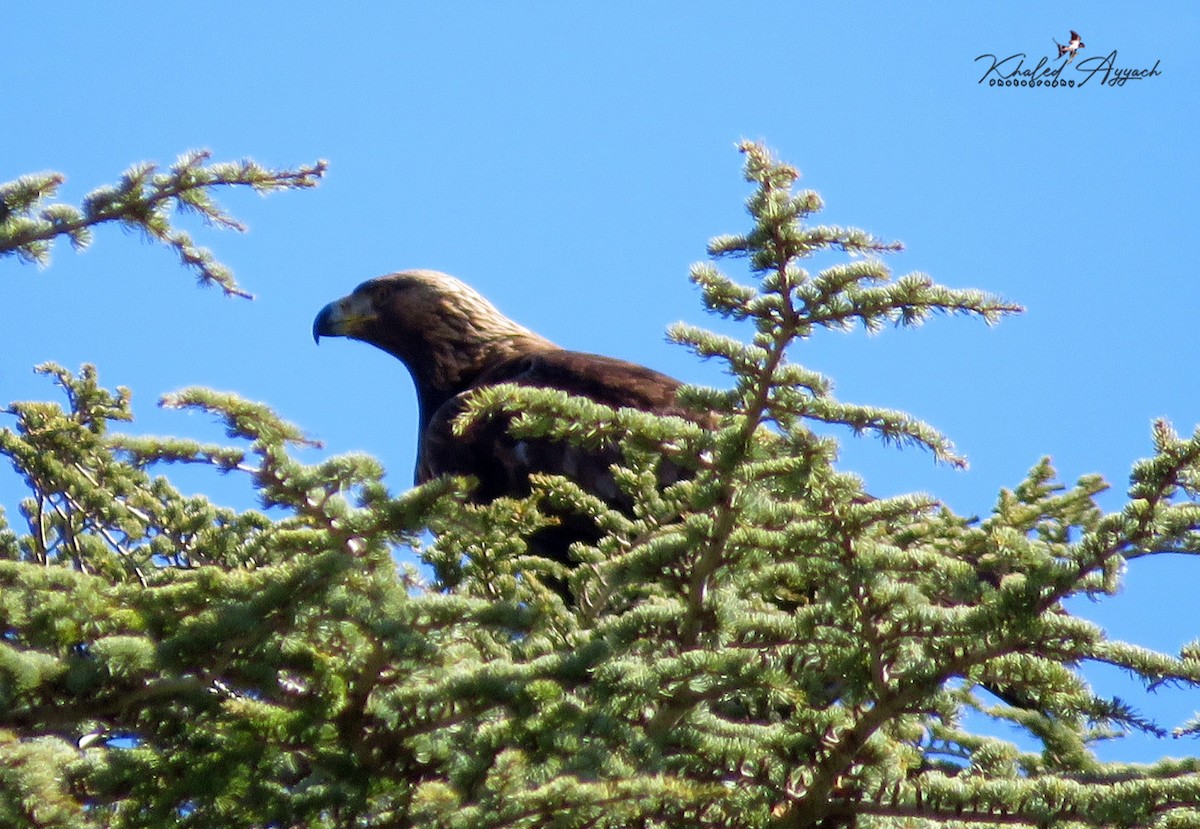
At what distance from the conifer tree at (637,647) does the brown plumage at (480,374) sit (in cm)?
202

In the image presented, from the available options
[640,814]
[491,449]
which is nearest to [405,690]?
[640,814]

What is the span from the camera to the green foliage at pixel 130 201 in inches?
116

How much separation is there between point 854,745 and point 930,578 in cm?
28

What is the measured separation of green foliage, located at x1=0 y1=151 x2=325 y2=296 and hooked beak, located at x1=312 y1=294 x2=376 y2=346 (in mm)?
4183

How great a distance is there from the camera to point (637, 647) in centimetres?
215

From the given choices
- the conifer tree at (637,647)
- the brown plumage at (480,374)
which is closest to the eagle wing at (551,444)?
the brown plumage at (480,374)

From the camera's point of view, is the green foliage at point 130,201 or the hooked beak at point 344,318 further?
the hooked beak at point 344,318

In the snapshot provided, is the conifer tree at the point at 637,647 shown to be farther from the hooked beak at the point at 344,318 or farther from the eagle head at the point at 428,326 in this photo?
the hooked beak at the point at 344,318

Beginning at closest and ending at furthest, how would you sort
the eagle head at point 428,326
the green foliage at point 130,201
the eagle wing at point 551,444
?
the green foliage at point 130,201, the eagle wing at point 551,444, the eagle head at point 428,326

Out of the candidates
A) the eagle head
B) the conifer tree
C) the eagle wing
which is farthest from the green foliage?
the eagle head

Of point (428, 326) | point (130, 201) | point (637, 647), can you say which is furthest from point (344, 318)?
point (637, 647)

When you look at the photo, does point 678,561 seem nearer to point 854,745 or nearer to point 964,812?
point 854,745

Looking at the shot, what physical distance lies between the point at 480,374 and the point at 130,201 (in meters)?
3.90

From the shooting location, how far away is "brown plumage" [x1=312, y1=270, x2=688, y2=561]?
5512mm
